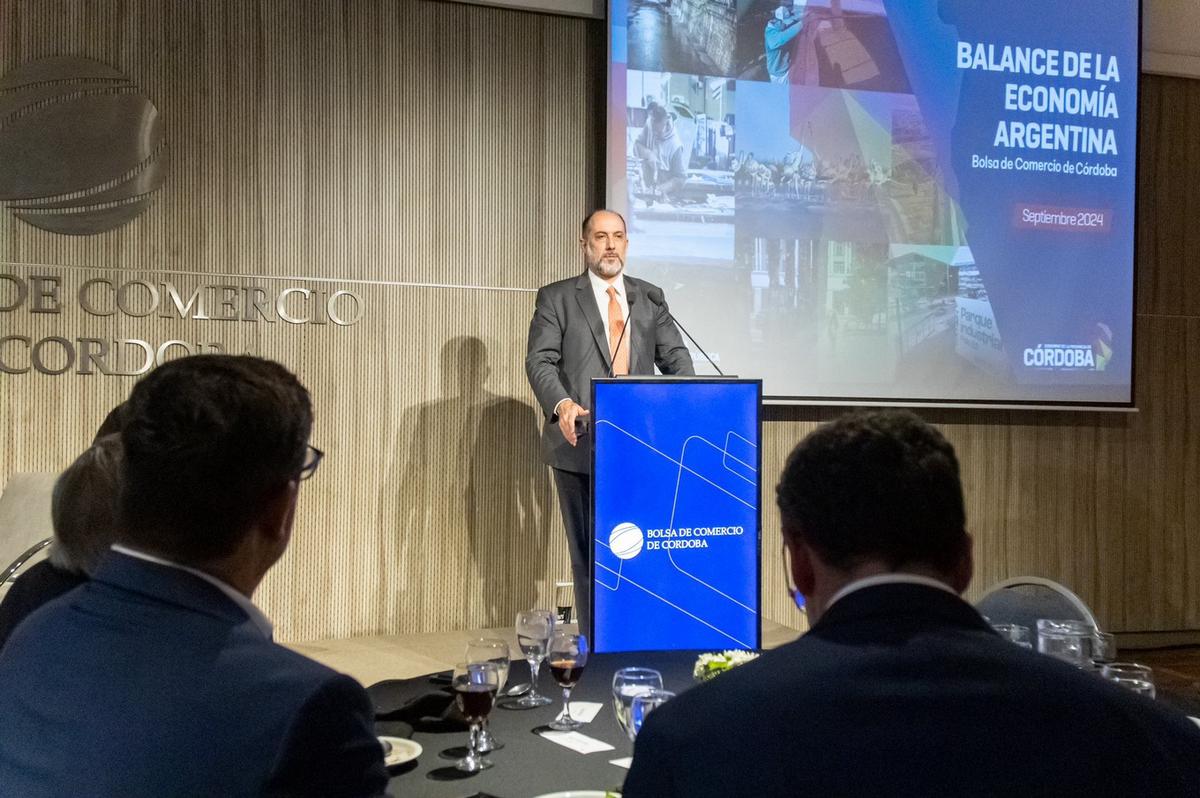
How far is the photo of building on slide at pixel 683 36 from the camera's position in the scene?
5.43m

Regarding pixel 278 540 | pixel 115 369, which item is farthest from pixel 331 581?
pixel 278 540

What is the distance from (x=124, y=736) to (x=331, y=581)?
4.33m

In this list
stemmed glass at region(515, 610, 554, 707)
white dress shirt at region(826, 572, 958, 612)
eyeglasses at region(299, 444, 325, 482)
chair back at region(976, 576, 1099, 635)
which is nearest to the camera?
white dress shirt at region(826, 572, 958, 612)

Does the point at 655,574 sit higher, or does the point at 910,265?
the point at 910,265

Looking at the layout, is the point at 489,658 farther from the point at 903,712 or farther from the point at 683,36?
the point at 683,36

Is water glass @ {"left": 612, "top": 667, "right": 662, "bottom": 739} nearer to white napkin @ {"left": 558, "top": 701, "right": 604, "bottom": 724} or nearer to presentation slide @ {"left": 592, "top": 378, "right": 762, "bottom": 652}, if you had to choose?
white napkin @ {"left": 558, "top": 701, "right": 604, "bottom": 724}

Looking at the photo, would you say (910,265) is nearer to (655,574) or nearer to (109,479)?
(655,574)

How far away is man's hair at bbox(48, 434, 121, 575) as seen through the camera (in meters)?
1.82

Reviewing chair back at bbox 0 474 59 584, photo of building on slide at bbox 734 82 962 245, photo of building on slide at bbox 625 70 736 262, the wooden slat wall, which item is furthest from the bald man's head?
chair back at bbox 0 474 59 584

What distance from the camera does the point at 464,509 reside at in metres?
5.53

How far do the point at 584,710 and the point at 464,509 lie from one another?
11.3ft

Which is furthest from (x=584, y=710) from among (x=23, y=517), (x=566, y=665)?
(x=23, y=517)

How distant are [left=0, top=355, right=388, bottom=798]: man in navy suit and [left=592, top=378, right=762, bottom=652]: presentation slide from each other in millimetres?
2509

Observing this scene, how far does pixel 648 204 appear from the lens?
215 inches
